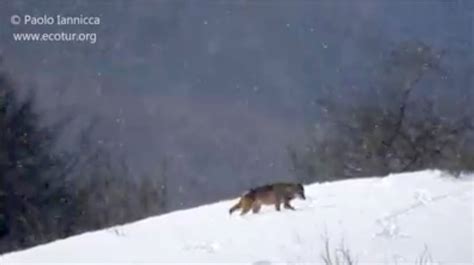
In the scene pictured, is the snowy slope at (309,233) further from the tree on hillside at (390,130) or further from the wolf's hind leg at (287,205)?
the tree on hillside at (390,130)

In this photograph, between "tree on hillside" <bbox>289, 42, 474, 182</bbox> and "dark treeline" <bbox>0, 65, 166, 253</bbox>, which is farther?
"dark treeline" <bbox>0, 65, 166, 253</bbox>

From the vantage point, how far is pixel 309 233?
7801 mm

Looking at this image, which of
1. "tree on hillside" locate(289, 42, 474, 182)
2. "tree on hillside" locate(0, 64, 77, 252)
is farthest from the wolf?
"tree on hillside" locate(0, 64, 77, 252)

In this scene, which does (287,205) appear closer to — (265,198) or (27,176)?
(265,198)

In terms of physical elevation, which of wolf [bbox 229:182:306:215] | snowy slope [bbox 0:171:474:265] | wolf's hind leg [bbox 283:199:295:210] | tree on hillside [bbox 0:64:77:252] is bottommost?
snowy slope [bbox 0:171:474:265]

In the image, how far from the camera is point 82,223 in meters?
12.7

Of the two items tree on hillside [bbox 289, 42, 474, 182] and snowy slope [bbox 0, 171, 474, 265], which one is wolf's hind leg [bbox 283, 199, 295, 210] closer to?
snowy slope [bbox 0, 171, 474, 265]

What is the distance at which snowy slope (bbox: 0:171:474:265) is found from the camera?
751cm

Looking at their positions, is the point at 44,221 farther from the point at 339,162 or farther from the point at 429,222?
the point at 429,222


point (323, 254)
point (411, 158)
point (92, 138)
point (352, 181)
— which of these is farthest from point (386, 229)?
point (92, 138)

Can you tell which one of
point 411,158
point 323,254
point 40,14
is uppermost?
point 40,14

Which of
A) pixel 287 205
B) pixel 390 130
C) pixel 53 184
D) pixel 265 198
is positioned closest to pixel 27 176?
pixel 53 184

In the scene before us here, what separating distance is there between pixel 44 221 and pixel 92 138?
194 centimetres

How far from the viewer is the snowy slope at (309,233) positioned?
751 cm
